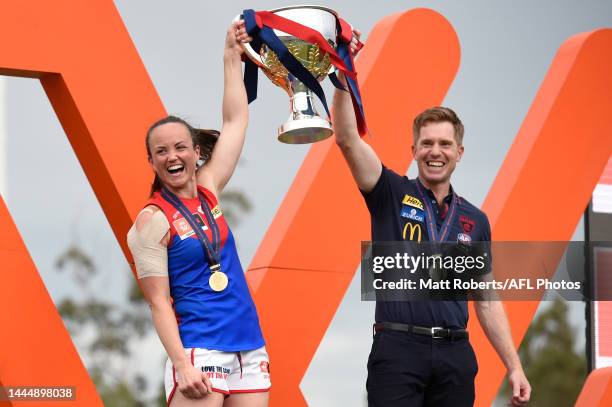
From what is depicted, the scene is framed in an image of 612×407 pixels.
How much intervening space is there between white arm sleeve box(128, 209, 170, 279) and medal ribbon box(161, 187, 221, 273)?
0.27 feet

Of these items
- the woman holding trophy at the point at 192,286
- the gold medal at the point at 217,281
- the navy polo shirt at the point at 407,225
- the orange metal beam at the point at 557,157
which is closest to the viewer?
the woman holding trophy at the point at 192,286

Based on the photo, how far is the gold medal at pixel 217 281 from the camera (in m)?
3.51

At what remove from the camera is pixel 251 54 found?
3873 mm

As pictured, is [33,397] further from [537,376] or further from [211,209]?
[537,376]

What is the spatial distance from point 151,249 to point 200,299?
23cm

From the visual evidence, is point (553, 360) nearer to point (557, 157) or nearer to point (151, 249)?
point (557, 157)

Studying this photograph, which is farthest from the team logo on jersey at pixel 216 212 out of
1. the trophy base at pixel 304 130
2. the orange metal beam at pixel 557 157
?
the orange metal beam at pixel 557 157

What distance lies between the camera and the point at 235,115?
12.7 ft

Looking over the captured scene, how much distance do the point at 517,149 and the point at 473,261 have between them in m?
1.71

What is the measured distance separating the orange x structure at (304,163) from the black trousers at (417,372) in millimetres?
1009

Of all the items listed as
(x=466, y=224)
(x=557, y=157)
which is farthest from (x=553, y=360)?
(x=466, y=224)

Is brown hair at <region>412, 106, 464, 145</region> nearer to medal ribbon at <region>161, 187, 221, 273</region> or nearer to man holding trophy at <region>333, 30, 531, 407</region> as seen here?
man holding trophy at <region>333, 30, 531, 407</region>

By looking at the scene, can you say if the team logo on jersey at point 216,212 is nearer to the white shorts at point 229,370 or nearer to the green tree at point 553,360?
the white shorts at point 229,370

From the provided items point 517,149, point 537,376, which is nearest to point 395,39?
point 517,149
